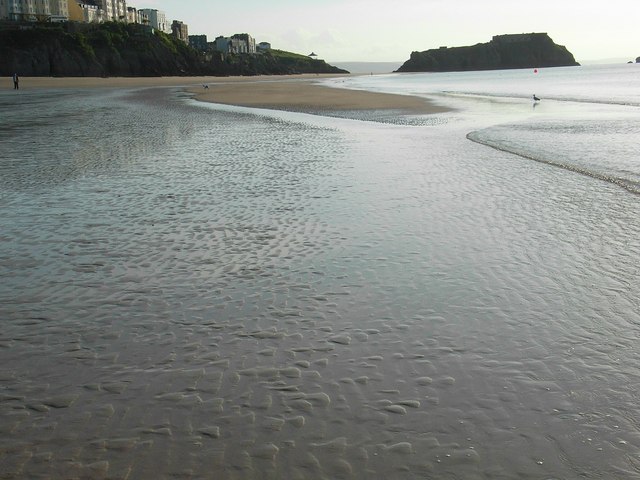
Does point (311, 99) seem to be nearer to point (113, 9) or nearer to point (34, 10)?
point (34, 10)

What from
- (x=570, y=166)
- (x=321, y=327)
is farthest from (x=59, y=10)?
(x=321, y=327)

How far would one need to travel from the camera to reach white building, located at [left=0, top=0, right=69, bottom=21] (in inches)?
5012

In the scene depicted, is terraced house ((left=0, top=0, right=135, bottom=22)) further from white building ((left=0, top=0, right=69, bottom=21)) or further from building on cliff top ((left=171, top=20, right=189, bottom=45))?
building on cliff top ((left=171, top=20, right=189, bottom=45))

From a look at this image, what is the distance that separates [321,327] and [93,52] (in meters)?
107

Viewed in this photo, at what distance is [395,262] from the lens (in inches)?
252

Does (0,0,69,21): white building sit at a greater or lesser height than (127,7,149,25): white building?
lesser

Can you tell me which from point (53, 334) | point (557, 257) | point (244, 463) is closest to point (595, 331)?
point (557, 257)

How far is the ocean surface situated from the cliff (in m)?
95.8

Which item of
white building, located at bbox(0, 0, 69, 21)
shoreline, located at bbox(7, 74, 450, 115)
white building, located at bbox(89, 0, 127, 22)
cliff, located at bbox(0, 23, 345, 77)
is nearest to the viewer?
→ shoreline, located at bbox(7, 74, 450, 115)

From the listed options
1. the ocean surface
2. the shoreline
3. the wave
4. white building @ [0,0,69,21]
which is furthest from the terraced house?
the ocean surface

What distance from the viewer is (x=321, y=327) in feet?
15.8

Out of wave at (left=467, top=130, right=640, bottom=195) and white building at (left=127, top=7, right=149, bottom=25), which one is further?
white building at (left=127, top=7, right=149, bottom=25)

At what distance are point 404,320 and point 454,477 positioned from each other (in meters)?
2.01

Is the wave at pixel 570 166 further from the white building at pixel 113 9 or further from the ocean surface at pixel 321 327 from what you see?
the white building at pixel 113 9
